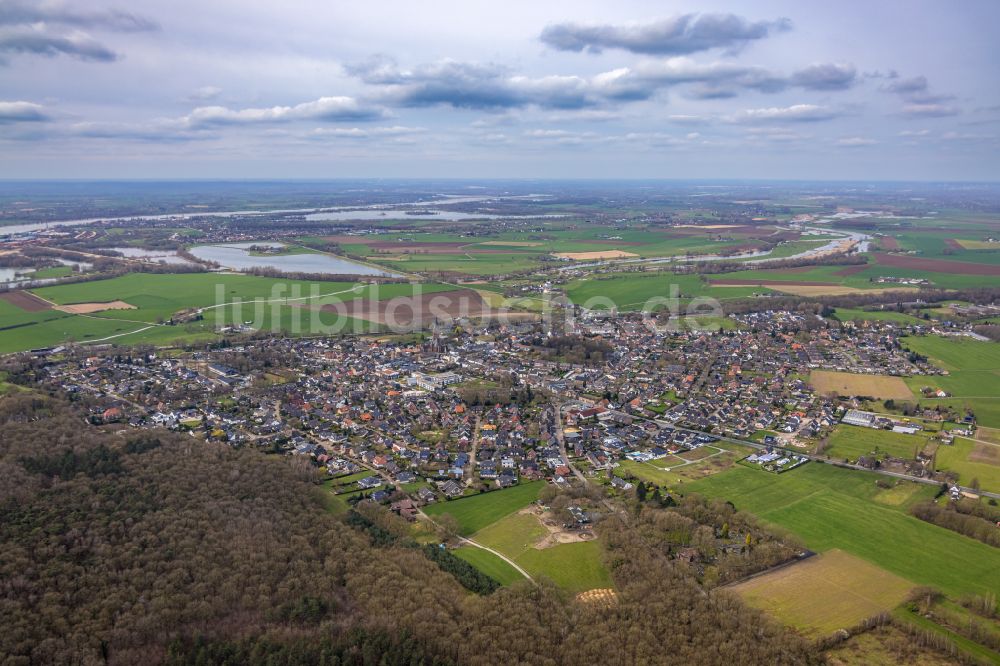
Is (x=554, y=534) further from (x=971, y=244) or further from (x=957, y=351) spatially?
(x=971, y=244)

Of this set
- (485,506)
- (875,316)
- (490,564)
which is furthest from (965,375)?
(490,564)

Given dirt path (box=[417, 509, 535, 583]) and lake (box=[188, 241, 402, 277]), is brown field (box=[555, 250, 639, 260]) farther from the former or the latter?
dirt path (box=[417, 509, 535, 583])

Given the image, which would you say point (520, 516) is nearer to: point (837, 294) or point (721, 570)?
point (721, 570)

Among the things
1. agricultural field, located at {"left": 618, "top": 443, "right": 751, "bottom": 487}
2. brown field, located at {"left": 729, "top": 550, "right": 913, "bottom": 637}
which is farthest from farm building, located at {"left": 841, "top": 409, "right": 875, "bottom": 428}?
brown field, located at {"left": 729, "top": 550, "right": 913, "bottom": 637}

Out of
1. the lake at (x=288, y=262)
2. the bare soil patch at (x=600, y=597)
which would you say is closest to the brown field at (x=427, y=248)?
the lake at (x=288, y=262)

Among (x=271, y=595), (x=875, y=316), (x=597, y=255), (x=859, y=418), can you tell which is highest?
(x=597, y=255)

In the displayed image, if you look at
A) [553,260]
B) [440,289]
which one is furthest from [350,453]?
[553,260]

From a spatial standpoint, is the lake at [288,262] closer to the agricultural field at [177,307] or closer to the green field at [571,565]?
the agricultural field at [177,307]
